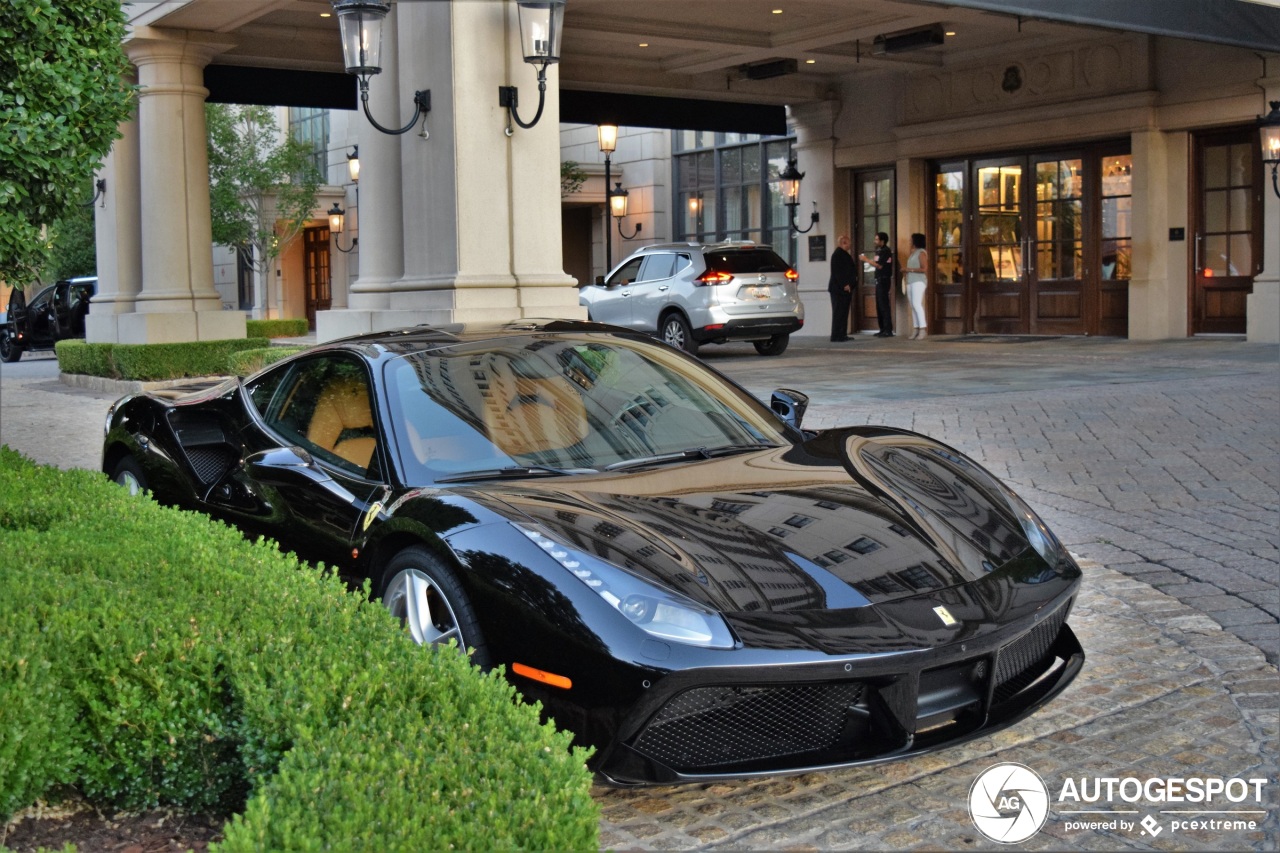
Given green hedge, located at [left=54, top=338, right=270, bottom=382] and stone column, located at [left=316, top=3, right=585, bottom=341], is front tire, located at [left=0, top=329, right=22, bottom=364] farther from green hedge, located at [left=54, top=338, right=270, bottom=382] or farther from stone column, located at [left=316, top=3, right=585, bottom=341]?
stone column, located at [left=316, top=3, right=585, bottom=341]

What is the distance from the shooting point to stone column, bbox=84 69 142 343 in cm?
2088

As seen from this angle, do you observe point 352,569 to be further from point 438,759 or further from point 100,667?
point 438,759

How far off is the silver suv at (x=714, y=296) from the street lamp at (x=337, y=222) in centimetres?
1908

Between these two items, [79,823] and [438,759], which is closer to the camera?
[438,759]

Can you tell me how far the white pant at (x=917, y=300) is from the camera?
79.9ft

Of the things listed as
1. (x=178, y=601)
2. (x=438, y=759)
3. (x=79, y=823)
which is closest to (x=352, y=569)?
(x=178, y=601)

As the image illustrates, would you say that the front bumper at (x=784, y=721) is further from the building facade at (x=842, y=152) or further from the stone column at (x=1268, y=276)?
the stone column at (x=1268, y=276)

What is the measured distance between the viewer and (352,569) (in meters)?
4.36

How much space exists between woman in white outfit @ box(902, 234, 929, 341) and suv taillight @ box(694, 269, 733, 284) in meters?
5.02

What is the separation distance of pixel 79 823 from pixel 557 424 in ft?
6.73

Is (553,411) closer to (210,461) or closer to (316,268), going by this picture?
(210,461)

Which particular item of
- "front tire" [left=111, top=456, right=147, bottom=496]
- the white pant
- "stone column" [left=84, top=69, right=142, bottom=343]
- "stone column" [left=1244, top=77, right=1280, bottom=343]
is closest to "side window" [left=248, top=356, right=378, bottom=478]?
"front tire" [left=111, top=456, right=147, bottom=496]

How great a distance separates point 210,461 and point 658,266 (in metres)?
16.4

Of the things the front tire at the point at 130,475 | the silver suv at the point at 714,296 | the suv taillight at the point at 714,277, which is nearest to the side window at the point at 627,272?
the silver suv at the point at 714,296
